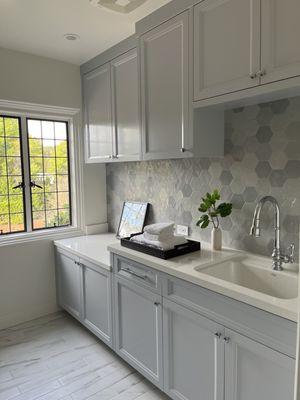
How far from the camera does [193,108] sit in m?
1.85

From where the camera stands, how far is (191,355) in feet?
5.55

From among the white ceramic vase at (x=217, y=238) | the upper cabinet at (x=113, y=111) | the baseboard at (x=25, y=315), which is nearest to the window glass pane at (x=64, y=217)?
the upper cabinet at (x=113, y=111)

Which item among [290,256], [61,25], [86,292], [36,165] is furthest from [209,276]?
[36,165]

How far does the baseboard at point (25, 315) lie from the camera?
2835 millimetres

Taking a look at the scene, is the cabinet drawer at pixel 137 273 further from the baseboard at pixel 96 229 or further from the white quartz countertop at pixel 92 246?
the baseboard at pixel 96 229

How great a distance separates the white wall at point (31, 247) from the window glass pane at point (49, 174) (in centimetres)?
22

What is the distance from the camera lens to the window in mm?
2834

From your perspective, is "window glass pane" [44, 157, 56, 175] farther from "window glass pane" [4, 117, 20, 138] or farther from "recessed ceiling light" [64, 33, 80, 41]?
"recessed ceiling light" [64, 33, 80, 41]

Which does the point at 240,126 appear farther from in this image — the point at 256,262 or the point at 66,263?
the point at 66,263

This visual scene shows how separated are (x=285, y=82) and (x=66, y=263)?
7.66 feet

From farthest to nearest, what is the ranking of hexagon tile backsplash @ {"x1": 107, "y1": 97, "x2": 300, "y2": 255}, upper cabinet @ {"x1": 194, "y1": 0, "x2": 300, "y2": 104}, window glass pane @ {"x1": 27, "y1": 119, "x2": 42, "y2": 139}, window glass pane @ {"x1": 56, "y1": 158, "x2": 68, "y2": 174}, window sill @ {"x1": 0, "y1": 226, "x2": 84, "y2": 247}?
window glass pane @ {"x1": 56, "y1": 158, "x2": 68, "y2": 174} → window glass pane @ {"x1": 27, "y1": 119, "x2": 42, "y2": 139} → window sill @ {"x1": 0, "y1": 226, "x2": 84, "y2": 247} → hexagon tile backsplash @ {"x1": 107, "y1": 97, "x2": 300, "y2": 255} → upper cabinet @ {"x1": 194, "y1": 0, "x2": 300, "y2": 104}

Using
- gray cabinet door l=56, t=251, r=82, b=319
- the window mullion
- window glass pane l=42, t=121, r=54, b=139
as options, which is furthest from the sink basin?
window glass pane l=42, t=121, r=54, b=139

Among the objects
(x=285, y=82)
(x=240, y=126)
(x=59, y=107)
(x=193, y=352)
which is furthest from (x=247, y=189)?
(x=59, y=107)

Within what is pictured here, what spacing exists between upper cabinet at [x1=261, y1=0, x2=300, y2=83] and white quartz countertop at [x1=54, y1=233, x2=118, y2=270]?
1.63m
